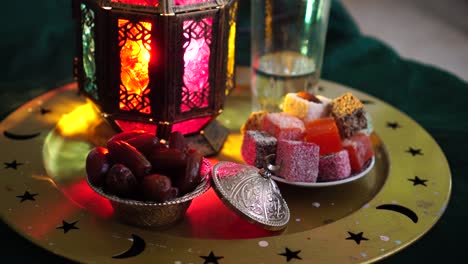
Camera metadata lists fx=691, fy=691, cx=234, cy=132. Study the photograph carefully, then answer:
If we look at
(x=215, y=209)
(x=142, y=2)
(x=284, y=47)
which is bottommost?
(x=215, y=209)

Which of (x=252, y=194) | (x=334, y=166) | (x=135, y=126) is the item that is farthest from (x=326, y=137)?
(x=135, y=126)

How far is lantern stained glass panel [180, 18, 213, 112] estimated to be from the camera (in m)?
0.94

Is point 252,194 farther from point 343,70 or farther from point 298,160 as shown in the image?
point 343,70

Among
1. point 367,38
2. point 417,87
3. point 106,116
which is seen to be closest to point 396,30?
point 367,38

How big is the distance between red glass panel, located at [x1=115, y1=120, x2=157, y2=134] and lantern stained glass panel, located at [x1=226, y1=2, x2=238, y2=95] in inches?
5.6

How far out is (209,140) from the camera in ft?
3.59

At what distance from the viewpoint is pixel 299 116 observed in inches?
41.9

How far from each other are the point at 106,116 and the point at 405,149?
1.57 ft

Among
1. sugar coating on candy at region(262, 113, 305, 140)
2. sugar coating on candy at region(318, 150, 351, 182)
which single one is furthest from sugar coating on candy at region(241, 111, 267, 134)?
sugar coating on candy at region(318, 150, 351, 182)

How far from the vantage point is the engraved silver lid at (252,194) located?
85 centimetres

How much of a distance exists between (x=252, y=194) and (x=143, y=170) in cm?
14

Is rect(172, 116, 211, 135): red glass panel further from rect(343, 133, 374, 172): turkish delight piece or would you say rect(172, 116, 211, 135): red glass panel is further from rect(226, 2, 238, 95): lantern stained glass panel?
rect(343, 133, 374, 172): turkish delight piece

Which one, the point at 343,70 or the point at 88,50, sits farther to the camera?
the point at 343,70

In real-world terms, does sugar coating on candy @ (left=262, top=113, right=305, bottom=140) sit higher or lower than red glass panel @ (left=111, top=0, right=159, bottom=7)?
lower
